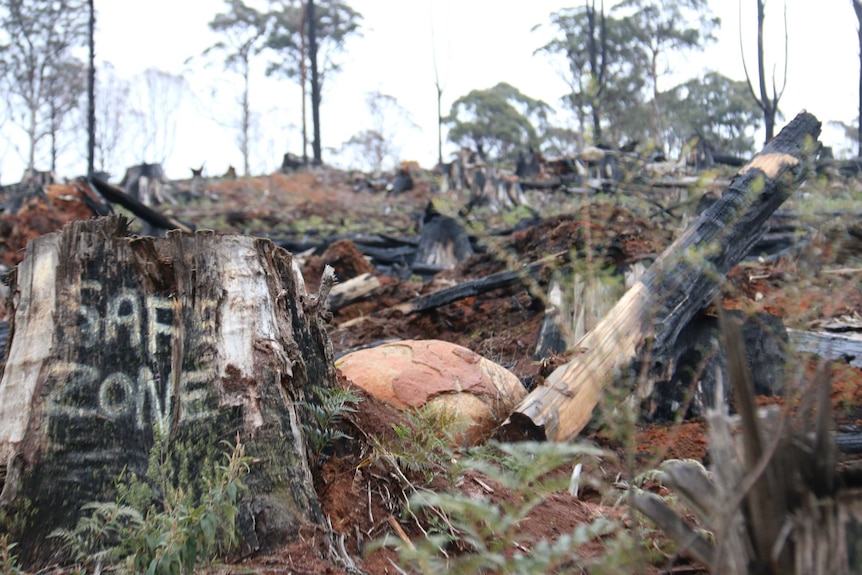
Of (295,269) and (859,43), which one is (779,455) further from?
(859,43)

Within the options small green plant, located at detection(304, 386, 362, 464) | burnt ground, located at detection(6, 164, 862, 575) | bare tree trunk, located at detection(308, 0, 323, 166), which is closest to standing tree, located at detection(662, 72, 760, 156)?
bare tree trunk, located at detection(308, 0, 323, 166)

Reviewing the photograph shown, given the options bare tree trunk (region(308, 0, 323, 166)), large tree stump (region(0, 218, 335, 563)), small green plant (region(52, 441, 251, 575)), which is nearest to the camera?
small green plant (region(52, 441, 251, 575))

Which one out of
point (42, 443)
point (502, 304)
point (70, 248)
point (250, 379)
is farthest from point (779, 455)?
point (502, 304)

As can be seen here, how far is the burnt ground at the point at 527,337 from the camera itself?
1929 mm

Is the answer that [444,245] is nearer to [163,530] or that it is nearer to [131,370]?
[131,370]

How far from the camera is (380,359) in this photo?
372cm

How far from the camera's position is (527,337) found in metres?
5.47

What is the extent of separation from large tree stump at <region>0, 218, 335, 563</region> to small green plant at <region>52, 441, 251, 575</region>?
0.29ft

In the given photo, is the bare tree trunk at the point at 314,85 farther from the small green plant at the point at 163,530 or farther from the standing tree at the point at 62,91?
the small green plant at the point at 163,530

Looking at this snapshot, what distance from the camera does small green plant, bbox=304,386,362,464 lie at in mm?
2309

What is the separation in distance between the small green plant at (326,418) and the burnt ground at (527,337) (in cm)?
6

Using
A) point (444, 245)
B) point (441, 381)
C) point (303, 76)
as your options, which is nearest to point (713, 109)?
point (303, 76)

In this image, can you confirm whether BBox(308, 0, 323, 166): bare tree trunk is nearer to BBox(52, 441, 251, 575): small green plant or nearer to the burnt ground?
the burnt ground

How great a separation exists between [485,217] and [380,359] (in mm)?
10636
